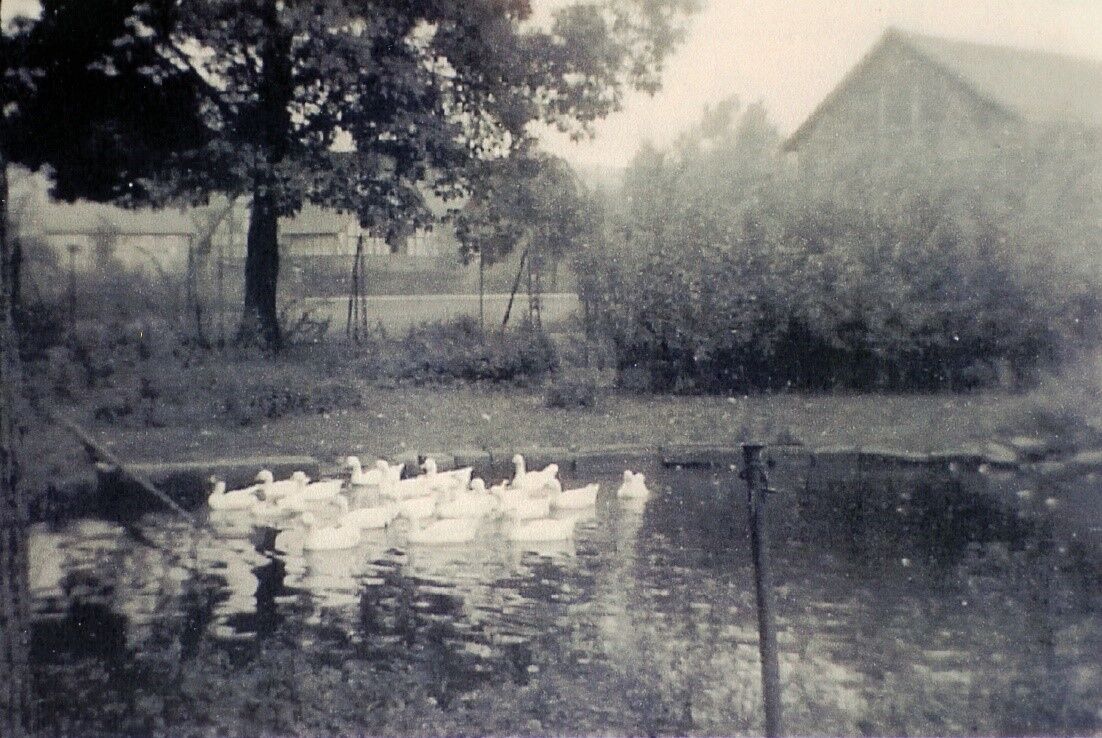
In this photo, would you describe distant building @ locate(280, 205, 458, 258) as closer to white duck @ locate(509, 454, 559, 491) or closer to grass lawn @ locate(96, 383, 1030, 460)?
grass lawn @ locate(96, 383, 1030, 460)

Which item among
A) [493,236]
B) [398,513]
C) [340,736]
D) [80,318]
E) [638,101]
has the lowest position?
[340,736]

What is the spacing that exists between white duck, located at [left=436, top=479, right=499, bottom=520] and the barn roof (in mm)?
2065

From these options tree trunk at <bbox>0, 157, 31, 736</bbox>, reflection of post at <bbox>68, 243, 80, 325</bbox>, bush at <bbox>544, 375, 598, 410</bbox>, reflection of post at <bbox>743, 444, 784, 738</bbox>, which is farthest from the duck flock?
reflection of post at <bbox>743, 444, 784, 738</bbox>

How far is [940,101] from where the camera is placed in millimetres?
4277

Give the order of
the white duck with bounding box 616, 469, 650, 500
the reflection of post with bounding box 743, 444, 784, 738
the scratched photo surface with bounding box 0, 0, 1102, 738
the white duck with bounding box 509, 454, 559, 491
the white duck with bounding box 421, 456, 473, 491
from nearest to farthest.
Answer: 1. the reflection of post with bounding box 743, 444, 784, 738
2. the scratched photo surface with bounding box 0, 0, 1102, 738
3. the white duck with bounding box 421, 456, 473, 491
4. the white duck with bounding box 509, 454, 559, 491
5. the white duck with bounding box 616, 469, 650, 500

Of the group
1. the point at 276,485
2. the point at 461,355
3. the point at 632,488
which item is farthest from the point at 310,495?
the point at 632,488

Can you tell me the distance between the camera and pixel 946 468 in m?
4.71

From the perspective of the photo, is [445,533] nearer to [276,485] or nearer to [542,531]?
[542,531]

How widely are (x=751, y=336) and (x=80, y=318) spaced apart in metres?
3.13

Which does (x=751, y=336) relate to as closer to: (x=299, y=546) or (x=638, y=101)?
(x=638, y=101)

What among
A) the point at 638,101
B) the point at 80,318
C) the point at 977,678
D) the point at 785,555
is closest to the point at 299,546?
the point at 80,318

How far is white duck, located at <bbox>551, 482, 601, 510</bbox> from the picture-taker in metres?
4.68

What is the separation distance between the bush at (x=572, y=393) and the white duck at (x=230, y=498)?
1381 millimetres

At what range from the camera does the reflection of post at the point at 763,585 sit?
2.50m
